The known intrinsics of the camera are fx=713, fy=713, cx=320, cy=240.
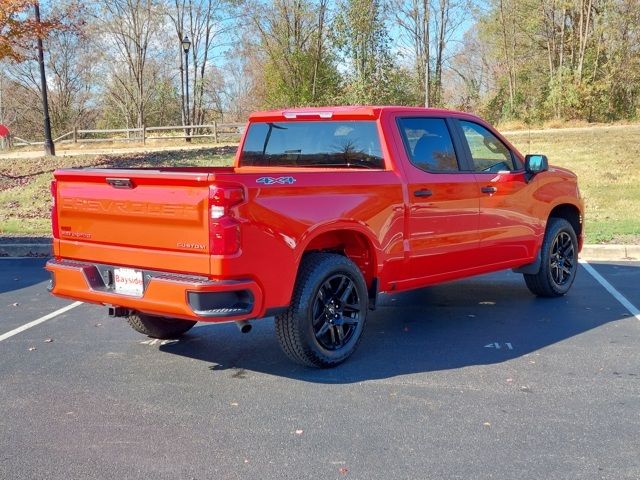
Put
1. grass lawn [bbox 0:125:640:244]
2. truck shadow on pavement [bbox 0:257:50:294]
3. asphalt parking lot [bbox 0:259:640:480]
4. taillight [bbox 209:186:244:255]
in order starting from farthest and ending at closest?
1. grass lawn [bbox 0:125:640:244]
2. truck shadow on pavement [bbox 0:257:50:294]
3. taillight [bbox 209:186:244:255]
4. asphalt parking lot [bbox 0:259:640:480]

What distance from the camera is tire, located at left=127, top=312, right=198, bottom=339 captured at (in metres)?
5.91

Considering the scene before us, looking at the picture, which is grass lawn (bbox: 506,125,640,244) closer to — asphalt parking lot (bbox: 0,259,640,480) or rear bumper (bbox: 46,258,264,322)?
asphalt parking lot (bbox: 0,259,640,480)

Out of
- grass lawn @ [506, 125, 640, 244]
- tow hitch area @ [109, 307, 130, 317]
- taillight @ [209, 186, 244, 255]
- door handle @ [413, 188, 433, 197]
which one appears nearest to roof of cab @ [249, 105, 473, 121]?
door handle @ [413, 188, 433, 197]

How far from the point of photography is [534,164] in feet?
22.2

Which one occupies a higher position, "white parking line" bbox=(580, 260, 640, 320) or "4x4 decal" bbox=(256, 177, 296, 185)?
"4x4 decal" bbox=(256, 177, 296, 185)

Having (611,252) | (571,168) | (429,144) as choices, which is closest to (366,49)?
Result: (571,168)

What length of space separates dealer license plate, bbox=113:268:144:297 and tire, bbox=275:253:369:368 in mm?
978

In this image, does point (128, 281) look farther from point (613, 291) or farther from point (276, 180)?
point (613, 291)

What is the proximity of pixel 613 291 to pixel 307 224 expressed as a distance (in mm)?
4438

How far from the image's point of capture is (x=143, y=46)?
4588 centimetres

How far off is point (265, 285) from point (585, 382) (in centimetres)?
229

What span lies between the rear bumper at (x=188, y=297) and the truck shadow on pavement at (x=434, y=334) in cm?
79

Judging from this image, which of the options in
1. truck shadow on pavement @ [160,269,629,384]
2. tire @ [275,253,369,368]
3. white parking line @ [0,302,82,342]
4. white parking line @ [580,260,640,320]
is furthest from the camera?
white parking line @ [580,260,640,320]

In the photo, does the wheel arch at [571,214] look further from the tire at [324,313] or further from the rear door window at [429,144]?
the tire at [324,313]
